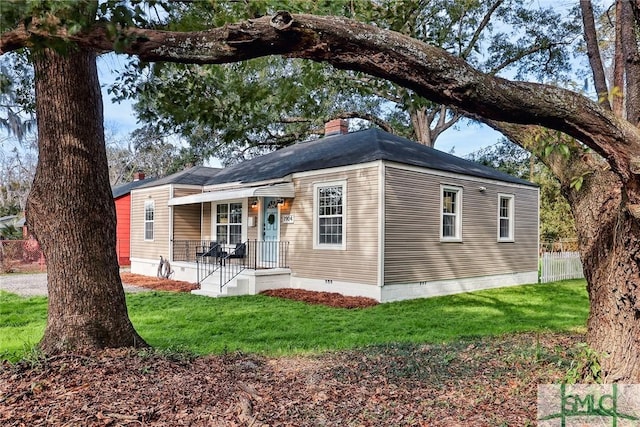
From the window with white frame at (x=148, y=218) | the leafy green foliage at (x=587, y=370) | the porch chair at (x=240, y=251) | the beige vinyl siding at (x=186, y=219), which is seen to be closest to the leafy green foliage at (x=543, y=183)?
the porch chair at (x=240, y=251)

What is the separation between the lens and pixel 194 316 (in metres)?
8.62

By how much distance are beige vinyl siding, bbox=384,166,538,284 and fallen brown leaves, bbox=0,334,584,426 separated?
623cm

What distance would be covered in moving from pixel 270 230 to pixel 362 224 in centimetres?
358

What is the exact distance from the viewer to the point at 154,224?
17812 mm

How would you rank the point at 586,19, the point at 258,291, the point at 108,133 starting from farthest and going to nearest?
1. the point at 108,133
2. the point at 258,291
3. the point at 586,19

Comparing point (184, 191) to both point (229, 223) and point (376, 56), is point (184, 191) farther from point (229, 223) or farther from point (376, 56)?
point (376, 56)

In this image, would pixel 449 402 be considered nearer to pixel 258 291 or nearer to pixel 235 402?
pixel 235 402

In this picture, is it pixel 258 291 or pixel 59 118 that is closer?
pixel 59 118

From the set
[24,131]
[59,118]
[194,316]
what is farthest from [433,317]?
[24,131]

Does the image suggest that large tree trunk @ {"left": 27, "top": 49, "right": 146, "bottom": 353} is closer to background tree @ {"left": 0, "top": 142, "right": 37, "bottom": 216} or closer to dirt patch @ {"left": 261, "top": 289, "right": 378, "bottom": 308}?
dirt patch @ {"left": 261, "top": 289, "right": 378, "bottom": 308}

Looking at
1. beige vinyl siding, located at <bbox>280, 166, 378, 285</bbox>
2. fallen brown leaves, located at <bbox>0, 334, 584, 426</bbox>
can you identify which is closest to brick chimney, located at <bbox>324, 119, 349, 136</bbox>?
beige vinyl siding, located at <bbox>280, 166, 378, 285</bbox>

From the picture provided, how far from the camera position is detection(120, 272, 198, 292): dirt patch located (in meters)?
13.4

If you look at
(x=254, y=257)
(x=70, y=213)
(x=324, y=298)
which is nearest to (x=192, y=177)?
(x=254, y=257)

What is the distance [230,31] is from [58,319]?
3383mm
